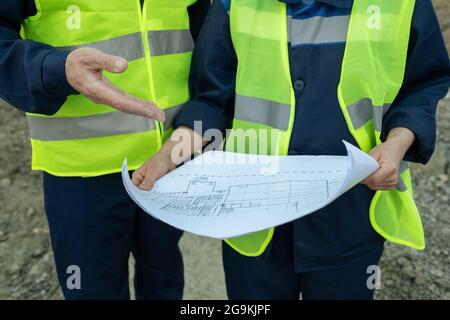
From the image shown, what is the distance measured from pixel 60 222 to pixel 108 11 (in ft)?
2.20

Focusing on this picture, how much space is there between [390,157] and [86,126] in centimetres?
85

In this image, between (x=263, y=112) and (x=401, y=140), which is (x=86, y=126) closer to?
(x=263, y=112)

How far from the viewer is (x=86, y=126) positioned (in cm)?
149

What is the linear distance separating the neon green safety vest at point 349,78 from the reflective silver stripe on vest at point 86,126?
1.08 ft

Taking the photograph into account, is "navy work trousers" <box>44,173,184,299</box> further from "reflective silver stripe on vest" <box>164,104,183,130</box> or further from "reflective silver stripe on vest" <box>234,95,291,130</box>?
"reflective silver stripe on vest" <box>234,95,291,130</box>

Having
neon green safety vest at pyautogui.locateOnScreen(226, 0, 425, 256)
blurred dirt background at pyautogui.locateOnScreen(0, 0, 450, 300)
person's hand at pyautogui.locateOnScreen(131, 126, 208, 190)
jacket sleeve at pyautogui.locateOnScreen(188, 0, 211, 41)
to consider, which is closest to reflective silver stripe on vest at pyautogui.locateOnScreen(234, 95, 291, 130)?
neon green safety vest at pyautogui.locateOnScreen(226, 0, 425, 256)

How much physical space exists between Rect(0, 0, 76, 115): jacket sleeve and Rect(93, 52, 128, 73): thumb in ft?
0.38

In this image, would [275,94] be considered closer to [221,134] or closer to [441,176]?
[221,134]

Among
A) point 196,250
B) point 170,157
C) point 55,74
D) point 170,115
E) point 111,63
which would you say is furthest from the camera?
point 196,250

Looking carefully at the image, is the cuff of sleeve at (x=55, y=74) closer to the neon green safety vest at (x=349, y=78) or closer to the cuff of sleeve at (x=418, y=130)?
the neon green safety vest at (x=349, y=78)

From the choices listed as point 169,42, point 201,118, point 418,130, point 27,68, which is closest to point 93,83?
point 27,68

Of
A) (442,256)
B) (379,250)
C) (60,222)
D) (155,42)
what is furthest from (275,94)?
(442,256)

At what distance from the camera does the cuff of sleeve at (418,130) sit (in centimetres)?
125

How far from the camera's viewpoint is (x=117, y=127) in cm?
150
